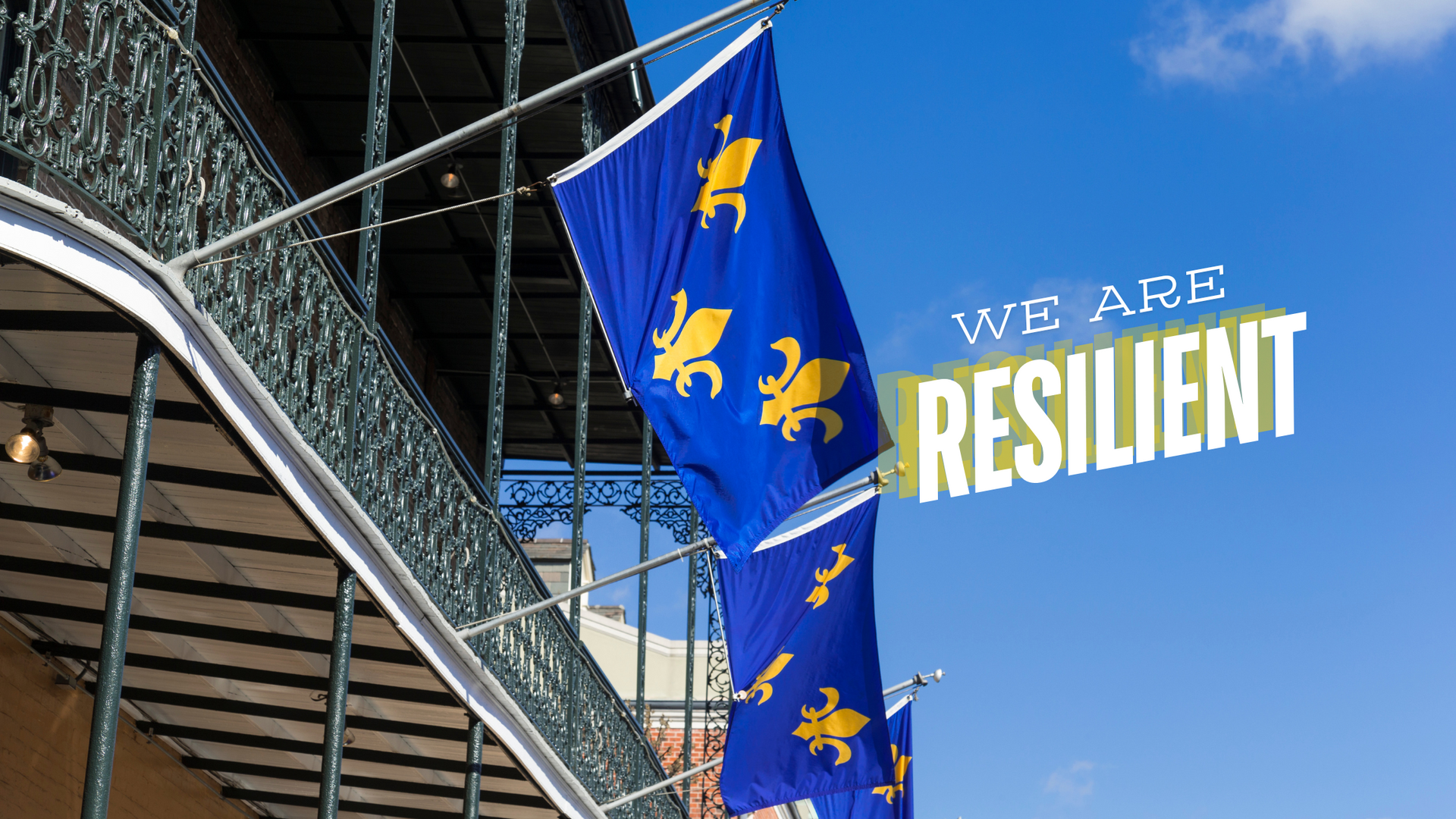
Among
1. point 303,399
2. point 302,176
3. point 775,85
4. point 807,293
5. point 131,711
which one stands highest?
point 302,176

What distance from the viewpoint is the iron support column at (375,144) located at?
10.2 m

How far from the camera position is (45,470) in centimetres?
875

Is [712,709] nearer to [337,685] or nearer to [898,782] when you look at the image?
[898,782]

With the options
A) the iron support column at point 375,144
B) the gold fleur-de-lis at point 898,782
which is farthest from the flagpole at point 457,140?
the gold fleur-de-lis at point 898,782

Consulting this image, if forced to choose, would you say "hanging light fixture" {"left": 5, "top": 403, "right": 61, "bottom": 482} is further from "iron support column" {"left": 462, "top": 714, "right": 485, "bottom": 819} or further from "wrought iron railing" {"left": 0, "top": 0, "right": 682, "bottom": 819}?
"iron support column" {"left": 462, "top": 714, "right": 485, "bottom": 819}

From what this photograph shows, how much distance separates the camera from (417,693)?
11680mm

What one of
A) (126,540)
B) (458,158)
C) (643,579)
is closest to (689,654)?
(643,579)

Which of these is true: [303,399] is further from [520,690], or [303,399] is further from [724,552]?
[520,690]

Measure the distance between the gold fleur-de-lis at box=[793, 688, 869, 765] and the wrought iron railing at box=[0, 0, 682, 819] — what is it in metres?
1.97

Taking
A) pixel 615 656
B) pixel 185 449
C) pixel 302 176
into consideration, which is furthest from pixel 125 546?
pixel 615 656

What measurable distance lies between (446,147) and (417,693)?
5023 mm

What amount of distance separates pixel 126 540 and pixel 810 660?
7321 millimetres

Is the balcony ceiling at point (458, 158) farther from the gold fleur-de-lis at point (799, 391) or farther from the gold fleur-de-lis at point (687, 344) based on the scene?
the gold fleur-de-lis at point (687, 344)

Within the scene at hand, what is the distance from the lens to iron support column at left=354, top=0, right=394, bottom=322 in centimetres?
1024
